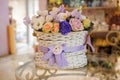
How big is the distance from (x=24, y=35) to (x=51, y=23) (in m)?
5.11

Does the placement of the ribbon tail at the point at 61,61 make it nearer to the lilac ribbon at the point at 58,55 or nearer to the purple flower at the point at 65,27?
the lilac ribbon at the point at 58,55

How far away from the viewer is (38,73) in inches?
59.9

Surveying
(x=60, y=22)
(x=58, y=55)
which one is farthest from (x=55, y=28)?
(x=58, y=55)

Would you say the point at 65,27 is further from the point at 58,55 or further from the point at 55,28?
the point at 58,55

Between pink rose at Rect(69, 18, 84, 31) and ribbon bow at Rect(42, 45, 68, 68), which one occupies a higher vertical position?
pink rose at Rect(69, 18, 84, 31)

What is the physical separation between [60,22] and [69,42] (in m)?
0.12

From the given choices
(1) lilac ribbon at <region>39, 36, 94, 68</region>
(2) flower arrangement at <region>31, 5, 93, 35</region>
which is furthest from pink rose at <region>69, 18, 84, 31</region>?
(1) lilac ribbon at <region>39, 36, 94, 68</region>

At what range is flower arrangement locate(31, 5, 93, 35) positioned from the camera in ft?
4.39

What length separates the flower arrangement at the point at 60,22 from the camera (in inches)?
52.6

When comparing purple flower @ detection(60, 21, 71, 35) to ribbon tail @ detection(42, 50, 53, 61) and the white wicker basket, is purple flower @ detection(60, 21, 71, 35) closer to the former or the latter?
the white wicker basket

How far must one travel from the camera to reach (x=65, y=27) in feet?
4.37

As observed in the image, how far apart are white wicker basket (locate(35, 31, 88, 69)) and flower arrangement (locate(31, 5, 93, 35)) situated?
0.08 ft

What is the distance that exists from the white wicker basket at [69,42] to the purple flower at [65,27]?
0.07ft

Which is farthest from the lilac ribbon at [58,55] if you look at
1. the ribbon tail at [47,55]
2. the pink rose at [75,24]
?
the pink rose at [75,24]
